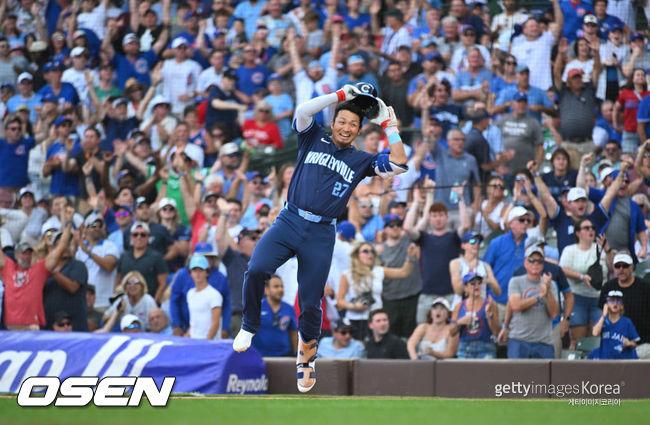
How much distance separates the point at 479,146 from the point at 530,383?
11.4 feet

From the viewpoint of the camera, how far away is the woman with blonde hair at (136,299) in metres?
11.2

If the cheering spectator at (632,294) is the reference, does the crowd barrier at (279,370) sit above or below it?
below

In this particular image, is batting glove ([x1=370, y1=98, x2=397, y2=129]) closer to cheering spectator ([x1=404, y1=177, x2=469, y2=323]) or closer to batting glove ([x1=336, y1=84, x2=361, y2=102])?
batting glove ([x1=336, y1=84, x2=361, y2=102])

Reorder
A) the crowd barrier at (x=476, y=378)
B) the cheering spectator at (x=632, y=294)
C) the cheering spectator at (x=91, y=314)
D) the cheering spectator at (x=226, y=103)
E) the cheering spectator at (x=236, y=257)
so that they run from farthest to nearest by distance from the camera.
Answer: the cheering spectator at (x=226, y=103) < the cheering spectator at (x=91, y=314) < the cheering spectator at (x=236, y=257) < the cheering spectator at (x=632, y=294) < the crowd barrier at (x=476, y=378)

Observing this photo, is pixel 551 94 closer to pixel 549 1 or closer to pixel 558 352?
pixel 549 1

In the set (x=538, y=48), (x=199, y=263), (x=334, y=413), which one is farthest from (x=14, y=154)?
(x=334, y=413)

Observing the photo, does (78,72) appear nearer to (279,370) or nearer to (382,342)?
(279,370)

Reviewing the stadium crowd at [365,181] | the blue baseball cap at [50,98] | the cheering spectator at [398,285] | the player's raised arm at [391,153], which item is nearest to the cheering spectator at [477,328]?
the stadium crowd at [365,181]

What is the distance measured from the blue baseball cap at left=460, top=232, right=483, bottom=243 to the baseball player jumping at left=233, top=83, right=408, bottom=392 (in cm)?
376

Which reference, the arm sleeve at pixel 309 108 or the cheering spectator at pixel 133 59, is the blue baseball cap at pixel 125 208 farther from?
the arm sleeve at pixel 309 108

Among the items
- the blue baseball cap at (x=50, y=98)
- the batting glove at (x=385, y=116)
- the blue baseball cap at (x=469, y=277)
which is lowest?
the blue baseball cap at (x=469, y=277)

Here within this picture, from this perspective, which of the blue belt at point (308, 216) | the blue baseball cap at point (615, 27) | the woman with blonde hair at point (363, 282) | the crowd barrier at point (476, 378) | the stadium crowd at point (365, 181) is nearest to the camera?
the blue belt at point (308, 216)

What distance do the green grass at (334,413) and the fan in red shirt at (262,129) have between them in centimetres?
637

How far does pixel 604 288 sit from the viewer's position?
9.69 meters
